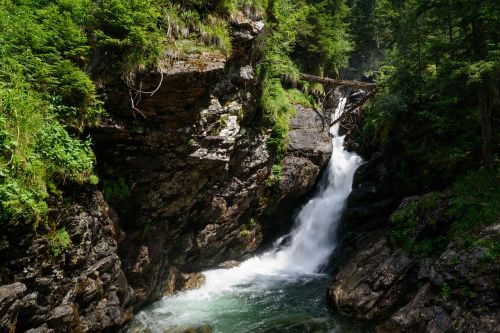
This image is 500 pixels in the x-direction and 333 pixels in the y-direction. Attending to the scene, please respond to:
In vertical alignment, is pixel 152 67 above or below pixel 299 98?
below

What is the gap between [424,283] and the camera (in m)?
9.16

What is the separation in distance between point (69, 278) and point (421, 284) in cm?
890

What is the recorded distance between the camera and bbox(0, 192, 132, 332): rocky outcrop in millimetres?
5637

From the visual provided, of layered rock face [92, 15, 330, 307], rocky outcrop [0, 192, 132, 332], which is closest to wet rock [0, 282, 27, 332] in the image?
rocky outcrop [0, 192, 132, 332]

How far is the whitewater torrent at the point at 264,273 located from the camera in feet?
33.3

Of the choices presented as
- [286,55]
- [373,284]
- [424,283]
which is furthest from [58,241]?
[286,55]

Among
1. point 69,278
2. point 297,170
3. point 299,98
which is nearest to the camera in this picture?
point 69,278

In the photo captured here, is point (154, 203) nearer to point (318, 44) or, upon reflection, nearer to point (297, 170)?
point (297, 170)

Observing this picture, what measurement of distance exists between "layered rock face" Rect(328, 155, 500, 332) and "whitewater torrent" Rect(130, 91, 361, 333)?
2321mm

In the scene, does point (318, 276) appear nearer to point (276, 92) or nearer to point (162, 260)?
point (162, 260)

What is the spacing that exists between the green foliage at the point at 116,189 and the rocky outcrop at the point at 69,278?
0.50m

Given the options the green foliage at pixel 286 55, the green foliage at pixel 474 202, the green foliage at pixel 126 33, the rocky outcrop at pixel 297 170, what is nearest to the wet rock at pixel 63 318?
the green foliage at pixel 126 33

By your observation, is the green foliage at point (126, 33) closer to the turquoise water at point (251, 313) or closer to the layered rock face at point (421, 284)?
the turquoise water at point (251, 313)

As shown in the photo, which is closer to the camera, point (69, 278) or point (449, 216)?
point (69, 278)
